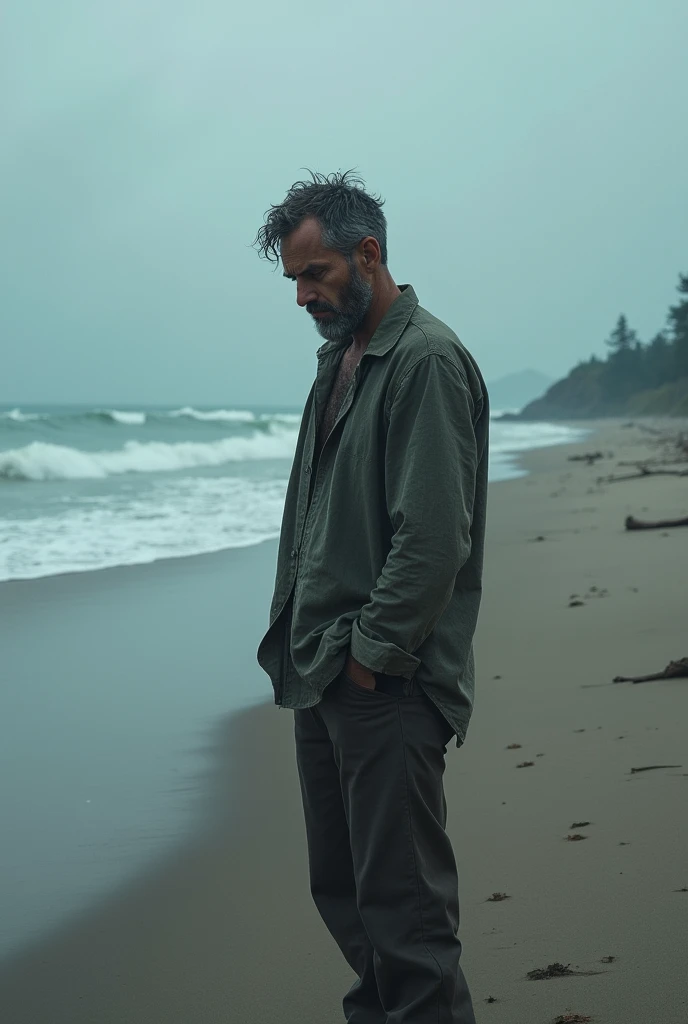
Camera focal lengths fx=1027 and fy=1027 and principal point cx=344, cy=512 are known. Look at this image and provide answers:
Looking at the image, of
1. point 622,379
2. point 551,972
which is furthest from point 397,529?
point 622,379

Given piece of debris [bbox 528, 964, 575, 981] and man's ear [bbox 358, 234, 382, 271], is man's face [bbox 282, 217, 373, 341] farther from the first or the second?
piece of debris [bbox 528, 964, 575, 981]

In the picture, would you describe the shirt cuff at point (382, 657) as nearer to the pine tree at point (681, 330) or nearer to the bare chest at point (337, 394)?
the bare chest at point (337, 394)

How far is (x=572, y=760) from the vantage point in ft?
12.8

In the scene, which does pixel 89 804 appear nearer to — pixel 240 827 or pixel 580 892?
pixel 240 827

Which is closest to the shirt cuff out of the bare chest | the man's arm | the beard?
the man's arm

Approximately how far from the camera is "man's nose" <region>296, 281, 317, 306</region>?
2168 mm

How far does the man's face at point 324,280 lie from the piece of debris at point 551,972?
1.62 m

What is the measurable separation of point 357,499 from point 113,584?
6338mm

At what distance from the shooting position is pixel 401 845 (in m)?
2.02

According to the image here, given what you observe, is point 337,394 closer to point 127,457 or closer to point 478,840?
point 478,840

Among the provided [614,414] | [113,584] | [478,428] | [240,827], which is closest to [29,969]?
[240,827]

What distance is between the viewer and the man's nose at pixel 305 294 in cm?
217

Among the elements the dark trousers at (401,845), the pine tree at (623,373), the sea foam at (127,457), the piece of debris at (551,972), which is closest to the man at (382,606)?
the dark trousers at (401,845)

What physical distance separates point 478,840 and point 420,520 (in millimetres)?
1744
